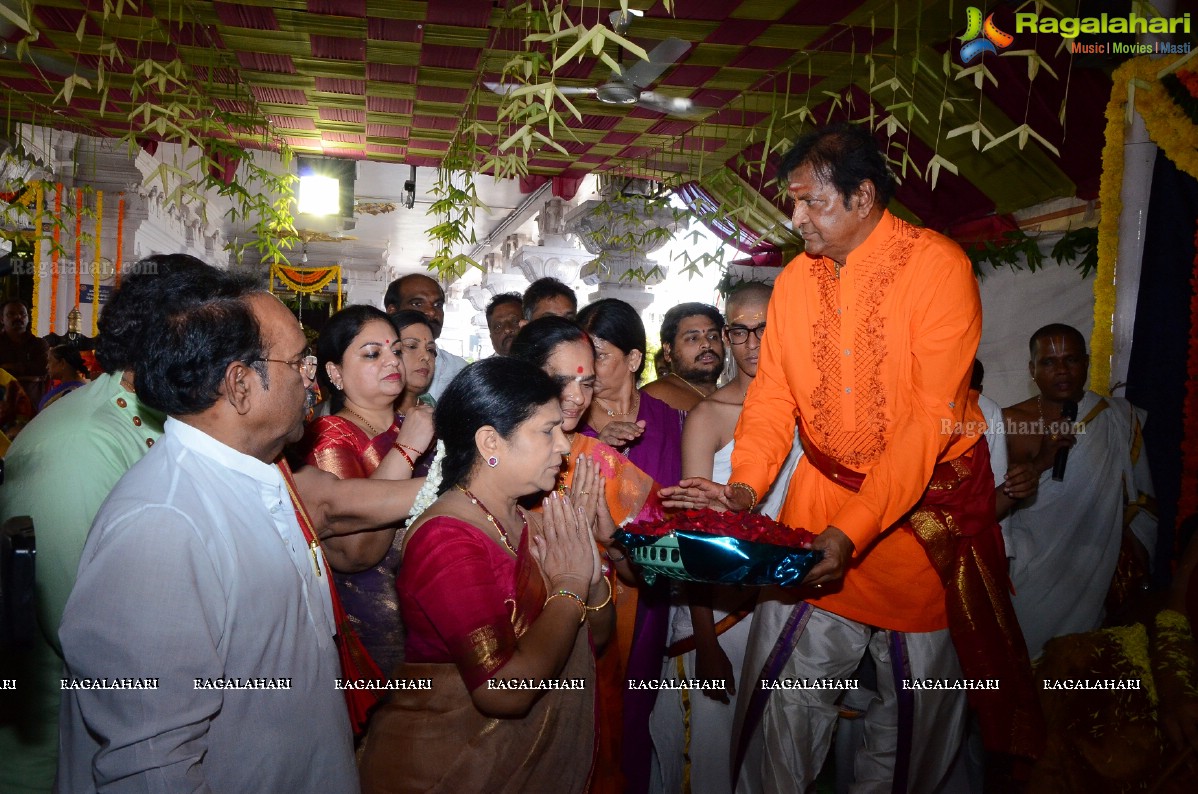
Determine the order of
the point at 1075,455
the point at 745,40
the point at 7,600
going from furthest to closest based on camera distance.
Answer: the point at 745,40
the point at 1075,455
the point at 7,600

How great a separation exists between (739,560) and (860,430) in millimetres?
639

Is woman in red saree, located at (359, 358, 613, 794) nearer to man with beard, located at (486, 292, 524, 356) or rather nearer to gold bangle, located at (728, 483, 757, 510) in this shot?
gold bangle, located at (728, 483, 757, 510)

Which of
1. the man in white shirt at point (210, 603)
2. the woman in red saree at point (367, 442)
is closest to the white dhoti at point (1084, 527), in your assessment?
the woman in red saree at point (367, 442)

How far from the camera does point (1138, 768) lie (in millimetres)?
2730

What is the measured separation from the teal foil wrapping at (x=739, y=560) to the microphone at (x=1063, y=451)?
274cm

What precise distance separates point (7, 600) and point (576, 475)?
4.63ft

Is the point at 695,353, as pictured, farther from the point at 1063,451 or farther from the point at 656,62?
the point at 1063,451

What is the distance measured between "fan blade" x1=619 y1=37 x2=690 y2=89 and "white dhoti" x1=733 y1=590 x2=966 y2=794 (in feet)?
9.58

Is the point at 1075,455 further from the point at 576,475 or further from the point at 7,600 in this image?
the point at 7,600

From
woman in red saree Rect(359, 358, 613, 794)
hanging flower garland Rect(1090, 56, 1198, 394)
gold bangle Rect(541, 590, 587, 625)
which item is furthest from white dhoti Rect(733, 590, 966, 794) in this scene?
hanging flower garland Rect(1090, 56, 1198, 394)

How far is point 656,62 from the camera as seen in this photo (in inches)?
182

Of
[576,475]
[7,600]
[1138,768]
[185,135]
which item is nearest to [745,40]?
[185,135]

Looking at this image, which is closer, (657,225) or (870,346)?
(870,346)

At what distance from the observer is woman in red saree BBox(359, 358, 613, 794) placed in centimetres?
184
